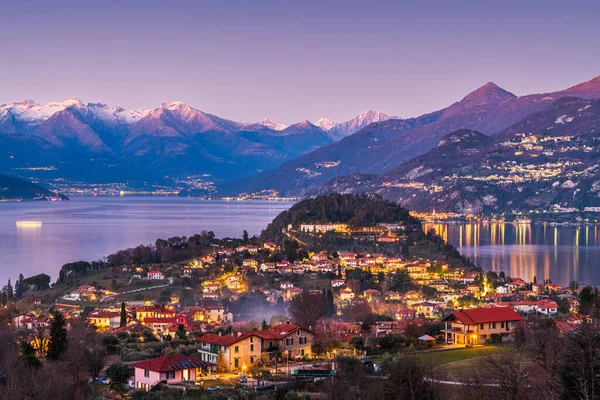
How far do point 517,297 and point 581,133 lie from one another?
147 meters

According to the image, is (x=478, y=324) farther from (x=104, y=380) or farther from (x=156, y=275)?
(x=156, y=275)

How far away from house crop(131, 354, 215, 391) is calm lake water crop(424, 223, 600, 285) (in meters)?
40.2

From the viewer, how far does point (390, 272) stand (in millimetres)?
54062

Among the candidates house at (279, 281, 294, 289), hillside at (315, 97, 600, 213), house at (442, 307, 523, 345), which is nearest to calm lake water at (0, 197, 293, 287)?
house at (279, 281, 294, 289)

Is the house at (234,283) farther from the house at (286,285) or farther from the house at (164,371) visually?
the house at (164,371)

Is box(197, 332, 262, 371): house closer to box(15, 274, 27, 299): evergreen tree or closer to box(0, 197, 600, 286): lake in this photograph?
box(15, 274, 27, 299): evergreen tree

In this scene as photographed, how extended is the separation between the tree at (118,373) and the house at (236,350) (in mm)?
2293

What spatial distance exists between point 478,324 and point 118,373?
10.4 meters

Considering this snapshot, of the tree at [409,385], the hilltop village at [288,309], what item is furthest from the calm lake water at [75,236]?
the tree at [409,385]

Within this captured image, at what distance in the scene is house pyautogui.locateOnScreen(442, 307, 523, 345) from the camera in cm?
2350

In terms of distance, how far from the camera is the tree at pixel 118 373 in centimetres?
1885

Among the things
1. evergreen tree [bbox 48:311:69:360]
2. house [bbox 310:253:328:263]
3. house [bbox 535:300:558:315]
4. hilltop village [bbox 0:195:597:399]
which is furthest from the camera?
house [bbox 310:253:328:263]

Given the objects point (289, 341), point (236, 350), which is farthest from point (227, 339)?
point (289, 341)

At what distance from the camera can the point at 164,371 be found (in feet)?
58.9
